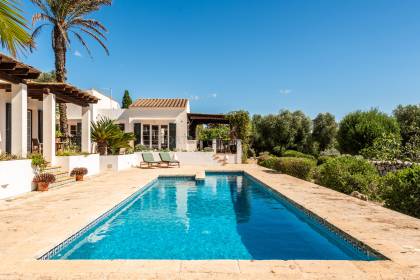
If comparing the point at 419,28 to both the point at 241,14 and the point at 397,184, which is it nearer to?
the point at 241,14

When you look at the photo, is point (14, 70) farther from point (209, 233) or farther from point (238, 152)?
point (238, 152)

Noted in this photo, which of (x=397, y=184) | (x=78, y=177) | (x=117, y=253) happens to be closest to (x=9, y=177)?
(x=78, y=177)

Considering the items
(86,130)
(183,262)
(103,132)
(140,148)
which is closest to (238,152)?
(140,148)

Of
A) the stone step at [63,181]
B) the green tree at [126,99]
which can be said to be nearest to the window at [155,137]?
the stone step at [63,181]

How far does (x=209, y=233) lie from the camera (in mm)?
6977

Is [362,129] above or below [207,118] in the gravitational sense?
below

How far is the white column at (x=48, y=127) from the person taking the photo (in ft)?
40.7

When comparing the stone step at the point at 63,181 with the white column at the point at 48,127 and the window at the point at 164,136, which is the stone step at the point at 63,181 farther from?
the window at the point at 164,136

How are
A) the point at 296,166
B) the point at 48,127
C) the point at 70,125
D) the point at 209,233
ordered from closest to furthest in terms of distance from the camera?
the point at 209,233 → the point at 48,127 → the point at 296,166 → the point at 70,125

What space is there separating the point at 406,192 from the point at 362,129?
55.5 ft

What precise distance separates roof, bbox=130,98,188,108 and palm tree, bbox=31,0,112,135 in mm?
8495

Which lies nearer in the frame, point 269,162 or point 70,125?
point 269,162


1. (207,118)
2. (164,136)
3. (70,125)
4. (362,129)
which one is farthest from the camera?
(207,118)

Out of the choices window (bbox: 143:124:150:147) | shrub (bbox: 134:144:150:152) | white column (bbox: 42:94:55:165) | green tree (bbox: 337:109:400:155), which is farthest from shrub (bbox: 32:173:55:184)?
green tree (bbox: 337:109:400:155)
